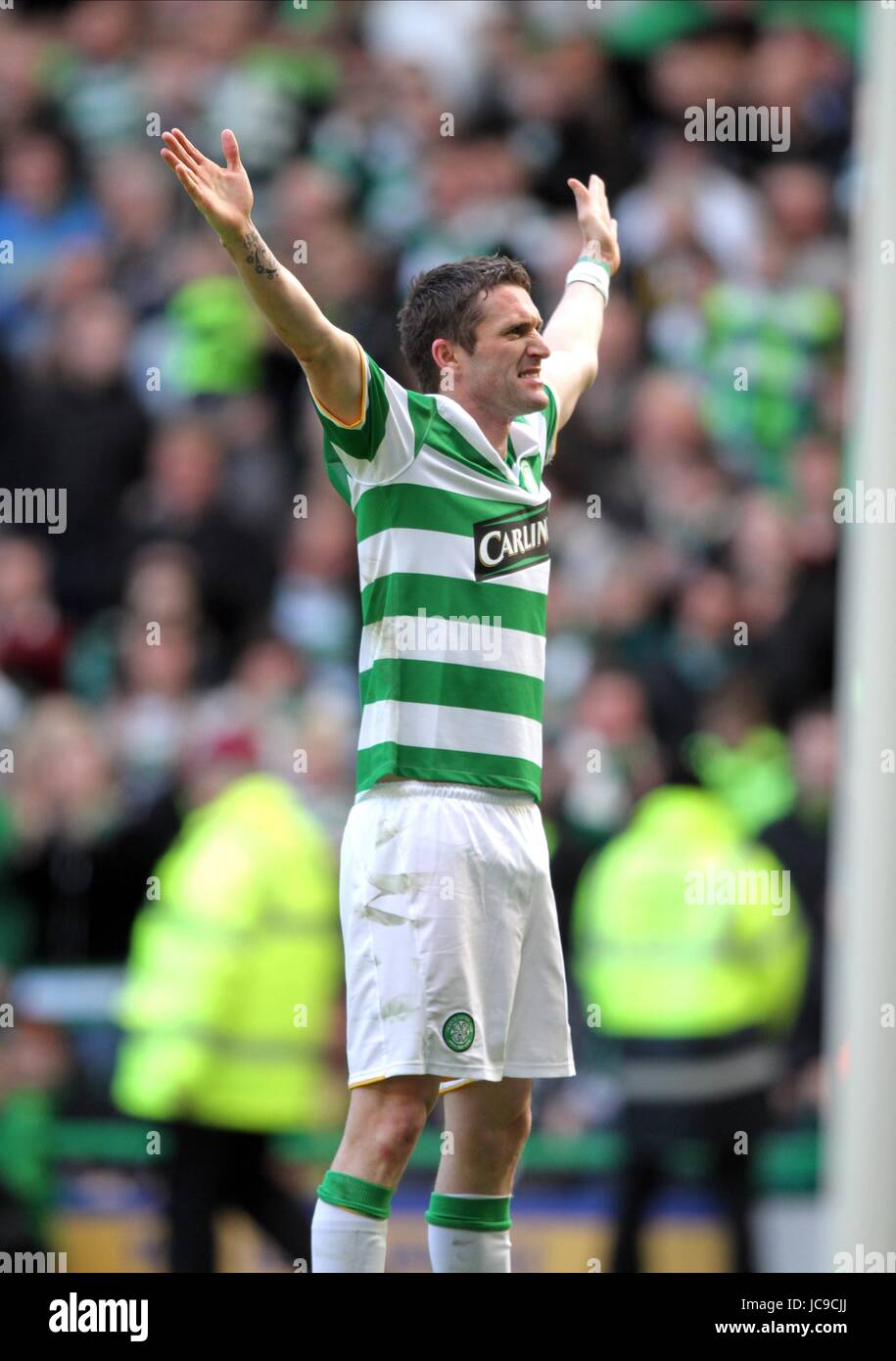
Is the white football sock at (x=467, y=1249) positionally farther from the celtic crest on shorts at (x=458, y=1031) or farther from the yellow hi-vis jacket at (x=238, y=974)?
the yellow hi-vis jacket at (x=238, y=974)

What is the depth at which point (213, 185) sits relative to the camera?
10.7ft

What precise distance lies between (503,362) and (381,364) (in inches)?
158

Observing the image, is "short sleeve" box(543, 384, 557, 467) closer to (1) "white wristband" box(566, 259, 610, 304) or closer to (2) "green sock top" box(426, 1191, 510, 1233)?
(1) "white wristband" box(566, 259, 610, 304)

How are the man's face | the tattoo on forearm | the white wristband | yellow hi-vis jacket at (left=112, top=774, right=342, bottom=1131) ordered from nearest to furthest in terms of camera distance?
the tattoo on forearm < the man's face < the white wristband < yellow hi-vis jacket at (left=112, top=774, right=342, bottom=1131)

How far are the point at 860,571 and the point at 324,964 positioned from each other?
211 centimetres

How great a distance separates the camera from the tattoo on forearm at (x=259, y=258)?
318cm

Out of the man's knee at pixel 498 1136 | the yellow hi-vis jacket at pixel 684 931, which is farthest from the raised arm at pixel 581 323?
the yellow hi-vis jacket at pixel 684 931

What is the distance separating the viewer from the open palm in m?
3.22

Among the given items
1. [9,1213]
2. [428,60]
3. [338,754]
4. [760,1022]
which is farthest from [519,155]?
[9,1213]

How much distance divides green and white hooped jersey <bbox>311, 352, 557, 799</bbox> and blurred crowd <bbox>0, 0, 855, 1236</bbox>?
8.44 feet

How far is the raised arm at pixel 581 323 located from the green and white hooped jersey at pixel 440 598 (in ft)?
1.52

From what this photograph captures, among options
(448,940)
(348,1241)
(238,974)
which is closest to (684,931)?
(238,974)

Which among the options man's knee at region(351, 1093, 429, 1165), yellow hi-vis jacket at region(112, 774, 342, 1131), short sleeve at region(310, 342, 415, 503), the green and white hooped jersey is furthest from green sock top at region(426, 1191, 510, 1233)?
yellow hi-vis jacket at region(112, 774, 342, 1131)

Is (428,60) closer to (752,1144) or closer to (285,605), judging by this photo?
(285,605)
